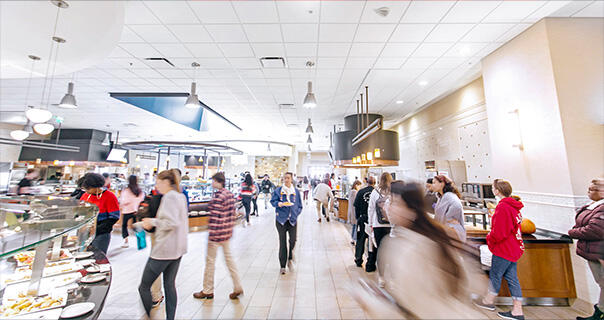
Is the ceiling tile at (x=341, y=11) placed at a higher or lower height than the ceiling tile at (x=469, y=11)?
lower

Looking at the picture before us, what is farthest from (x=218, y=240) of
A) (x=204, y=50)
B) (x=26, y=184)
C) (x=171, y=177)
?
(x=26, y=184)

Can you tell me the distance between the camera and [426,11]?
126 inches

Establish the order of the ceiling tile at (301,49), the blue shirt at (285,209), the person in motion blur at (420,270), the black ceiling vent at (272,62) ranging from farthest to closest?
the black ceiling vent at (272,62) < the ceiling tile at (301,49) < the blue shirt at (285,209) < the person in motion blur at (420,270)

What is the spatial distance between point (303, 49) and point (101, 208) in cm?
442

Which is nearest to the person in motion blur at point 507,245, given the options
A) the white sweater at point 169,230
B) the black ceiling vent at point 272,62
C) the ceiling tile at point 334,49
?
the ceiling tile at point 334,49

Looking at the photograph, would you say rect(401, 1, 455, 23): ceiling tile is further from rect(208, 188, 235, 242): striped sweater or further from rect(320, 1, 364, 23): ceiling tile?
rect(208, 188, 235, 242): striped sweater

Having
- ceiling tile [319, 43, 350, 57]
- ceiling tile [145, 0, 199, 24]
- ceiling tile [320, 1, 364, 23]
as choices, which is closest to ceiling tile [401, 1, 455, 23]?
ceiling tile [320, 1, 364, 23]

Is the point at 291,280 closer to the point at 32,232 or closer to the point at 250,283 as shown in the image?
the point at 250,283

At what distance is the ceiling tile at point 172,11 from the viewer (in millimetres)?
3070

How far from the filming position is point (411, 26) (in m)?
3.53

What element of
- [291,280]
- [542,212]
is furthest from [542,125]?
[291,280]

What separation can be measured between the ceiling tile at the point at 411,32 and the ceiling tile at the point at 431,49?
280 millimetres

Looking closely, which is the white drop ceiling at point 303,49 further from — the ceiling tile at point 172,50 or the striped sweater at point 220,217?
the striped sweater at point 220,217

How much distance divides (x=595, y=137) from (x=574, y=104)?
534 mm
